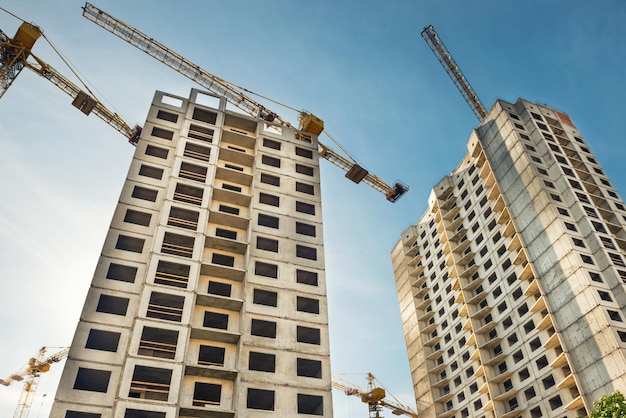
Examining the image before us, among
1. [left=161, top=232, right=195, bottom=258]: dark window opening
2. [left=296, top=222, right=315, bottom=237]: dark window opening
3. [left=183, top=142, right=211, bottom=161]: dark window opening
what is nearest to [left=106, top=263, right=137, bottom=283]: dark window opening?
[left=161, top=232, right=195, bottom=258]: dark window opening

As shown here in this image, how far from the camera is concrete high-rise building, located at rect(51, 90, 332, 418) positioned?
30344 mm

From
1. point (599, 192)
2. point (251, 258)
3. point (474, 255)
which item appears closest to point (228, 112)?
point (251, 258)

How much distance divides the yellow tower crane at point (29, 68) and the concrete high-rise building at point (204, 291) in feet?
52.8

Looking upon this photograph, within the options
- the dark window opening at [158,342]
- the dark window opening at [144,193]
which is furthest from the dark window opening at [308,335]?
the dark window opening at [144,193]

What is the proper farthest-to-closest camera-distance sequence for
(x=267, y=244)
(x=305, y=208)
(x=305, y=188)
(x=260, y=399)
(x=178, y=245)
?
(x=305, y=188) < (x=305, y=208) < (x=267, y=244) < (x=178, y=245) < (x=260, y=399)

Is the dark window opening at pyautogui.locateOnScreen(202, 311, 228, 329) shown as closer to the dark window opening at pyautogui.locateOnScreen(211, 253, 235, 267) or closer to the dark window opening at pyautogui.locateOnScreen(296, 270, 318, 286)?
the dark window opening at pyautogui.locateOnScreen(211, 253, 235, 267)

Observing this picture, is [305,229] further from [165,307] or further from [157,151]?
[157,151]

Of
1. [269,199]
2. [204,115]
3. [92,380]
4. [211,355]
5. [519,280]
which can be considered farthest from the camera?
[519,280]

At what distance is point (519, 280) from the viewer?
187 feet

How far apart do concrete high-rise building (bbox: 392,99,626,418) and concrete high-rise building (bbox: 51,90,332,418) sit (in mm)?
25808

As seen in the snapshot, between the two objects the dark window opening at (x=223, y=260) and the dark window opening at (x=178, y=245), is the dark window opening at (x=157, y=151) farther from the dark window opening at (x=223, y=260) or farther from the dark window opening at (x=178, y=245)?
the dark window opening at (x=223, y=260)

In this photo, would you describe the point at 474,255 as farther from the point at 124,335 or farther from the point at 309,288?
the point at 124,335

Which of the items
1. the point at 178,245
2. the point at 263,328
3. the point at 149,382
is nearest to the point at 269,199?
the point at 178,245

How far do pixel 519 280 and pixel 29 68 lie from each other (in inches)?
2339
